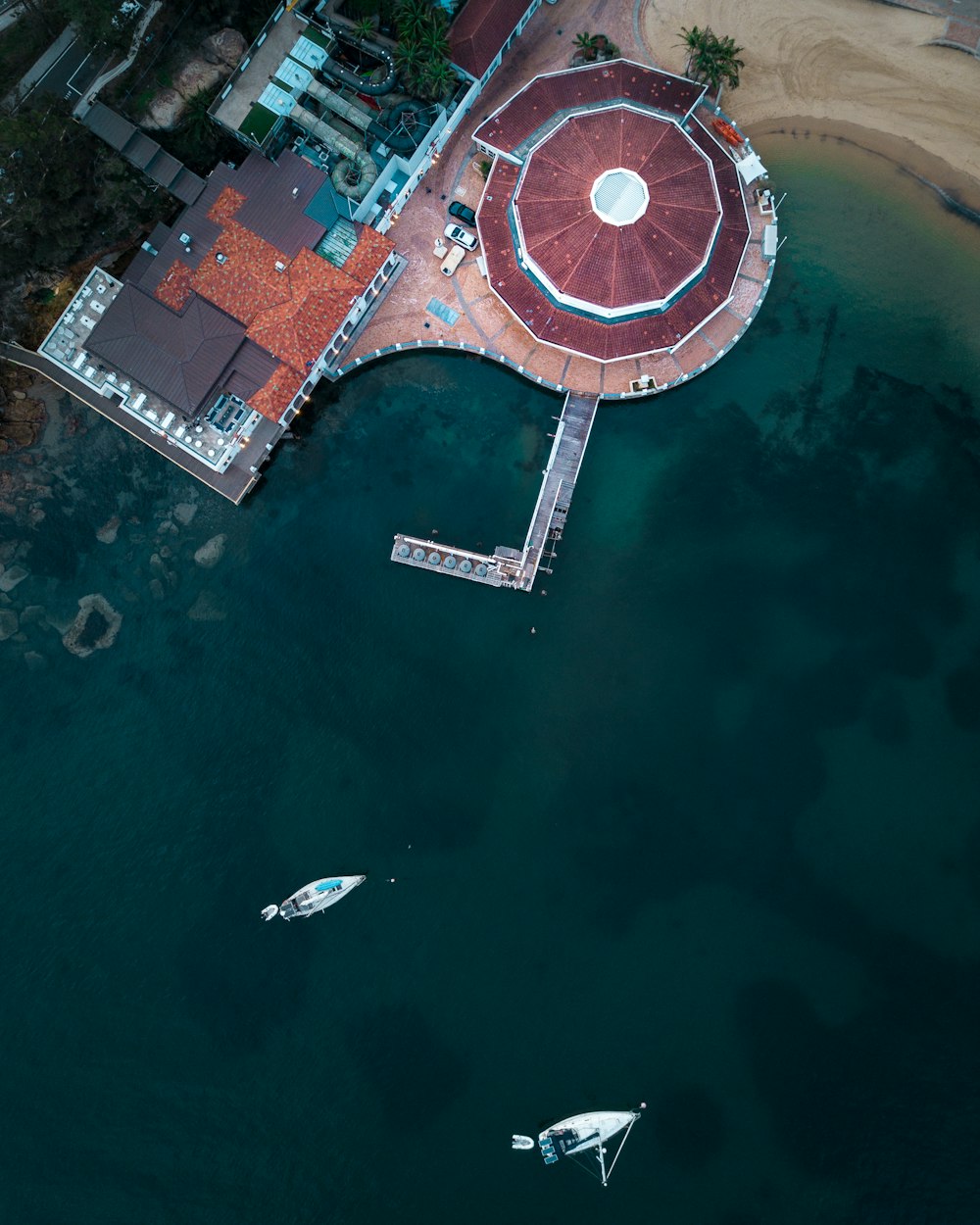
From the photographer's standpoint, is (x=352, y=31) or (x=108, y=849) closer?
(x=352, y=31)

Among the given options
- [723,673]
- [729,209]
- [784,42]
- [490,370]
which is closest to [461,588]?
[490,370]

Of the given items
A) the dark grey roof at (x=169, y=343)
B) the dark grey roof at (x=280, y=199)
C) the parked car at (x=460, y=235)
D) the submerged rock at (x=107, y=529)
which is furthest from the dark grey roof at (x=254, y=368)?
the parked car at (x=460, y=235)

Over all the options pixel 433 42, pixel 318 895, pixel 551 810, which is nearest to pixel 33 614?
pixel 318 895

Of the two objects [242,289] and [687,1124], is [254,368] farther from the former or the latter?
[687,1124]

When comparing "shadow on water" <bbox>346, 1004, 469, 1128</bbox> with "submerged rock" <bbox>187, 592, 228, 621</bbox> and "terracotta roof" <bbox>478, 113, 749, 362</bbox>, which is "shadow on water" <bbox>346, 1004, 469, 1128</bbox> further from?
"terracotta roof" <bbox>478, 113, 749, 362</bbox>

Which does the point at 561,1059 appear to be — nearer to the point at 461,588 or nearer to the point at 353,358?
the point at 461,588

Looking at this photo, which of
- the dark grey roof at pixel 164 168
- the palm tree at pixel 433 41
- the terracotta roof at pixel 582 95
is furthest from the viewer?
the terracotta roof at pixel 582 95

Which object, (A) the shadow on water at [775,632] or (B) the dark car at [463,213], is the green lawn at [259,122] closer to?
(B) the dark car at [463,213]

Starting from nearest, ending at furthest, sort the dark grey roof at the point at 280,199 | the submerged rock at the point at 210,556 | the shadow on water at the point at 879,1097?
the dark grey roof at the point at 280,199 < the shadow on water at the point at 879,1097 < the submerged rock at the point at 210,556
